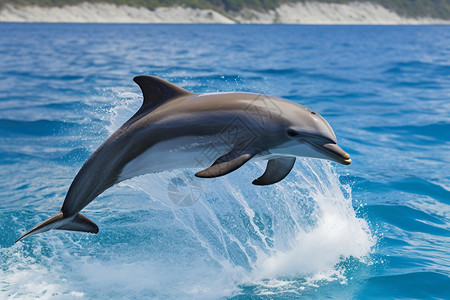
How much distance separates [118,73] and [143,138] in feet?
68.1

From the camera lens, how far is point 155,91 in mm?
5164

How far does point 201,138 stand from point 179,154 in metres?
0.26

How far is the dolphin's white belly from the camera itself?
191 inches

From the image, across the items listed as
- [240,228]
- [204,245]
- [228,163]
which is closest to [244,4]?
[240,228]

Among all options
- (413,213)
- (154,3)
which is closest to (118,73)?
(413,213)

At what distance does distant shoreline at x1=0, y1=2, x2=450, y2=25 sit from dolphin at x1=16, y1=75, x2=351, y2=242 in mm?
123979

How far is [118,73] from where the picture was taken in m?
25.0

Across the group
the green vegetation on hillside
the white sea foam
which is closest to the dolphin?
the white sea foam

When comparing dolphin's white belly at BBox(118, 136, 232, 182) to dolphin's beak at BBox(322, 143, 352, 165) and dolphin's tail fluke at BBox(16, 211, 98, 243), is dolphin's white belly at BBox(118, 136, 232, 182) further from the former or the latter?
dolphin's beak at BBox(322, 143, 352, 165)

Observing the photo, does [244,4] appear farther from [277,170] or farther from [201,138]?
[201,138]

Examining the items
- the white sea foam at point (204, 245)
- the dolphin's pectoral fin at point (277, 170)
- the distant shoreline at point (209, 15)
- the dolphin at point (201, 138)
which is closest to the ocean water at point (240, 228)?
the white sea foam at point (204, 245)

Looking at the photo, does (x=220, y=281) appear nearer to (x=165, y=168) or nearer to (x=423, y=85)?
(x=165, y=168)

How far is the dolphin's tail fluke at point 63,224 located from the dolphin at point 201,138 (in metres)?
0.01

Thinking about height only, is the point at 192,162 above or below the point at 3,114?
above
